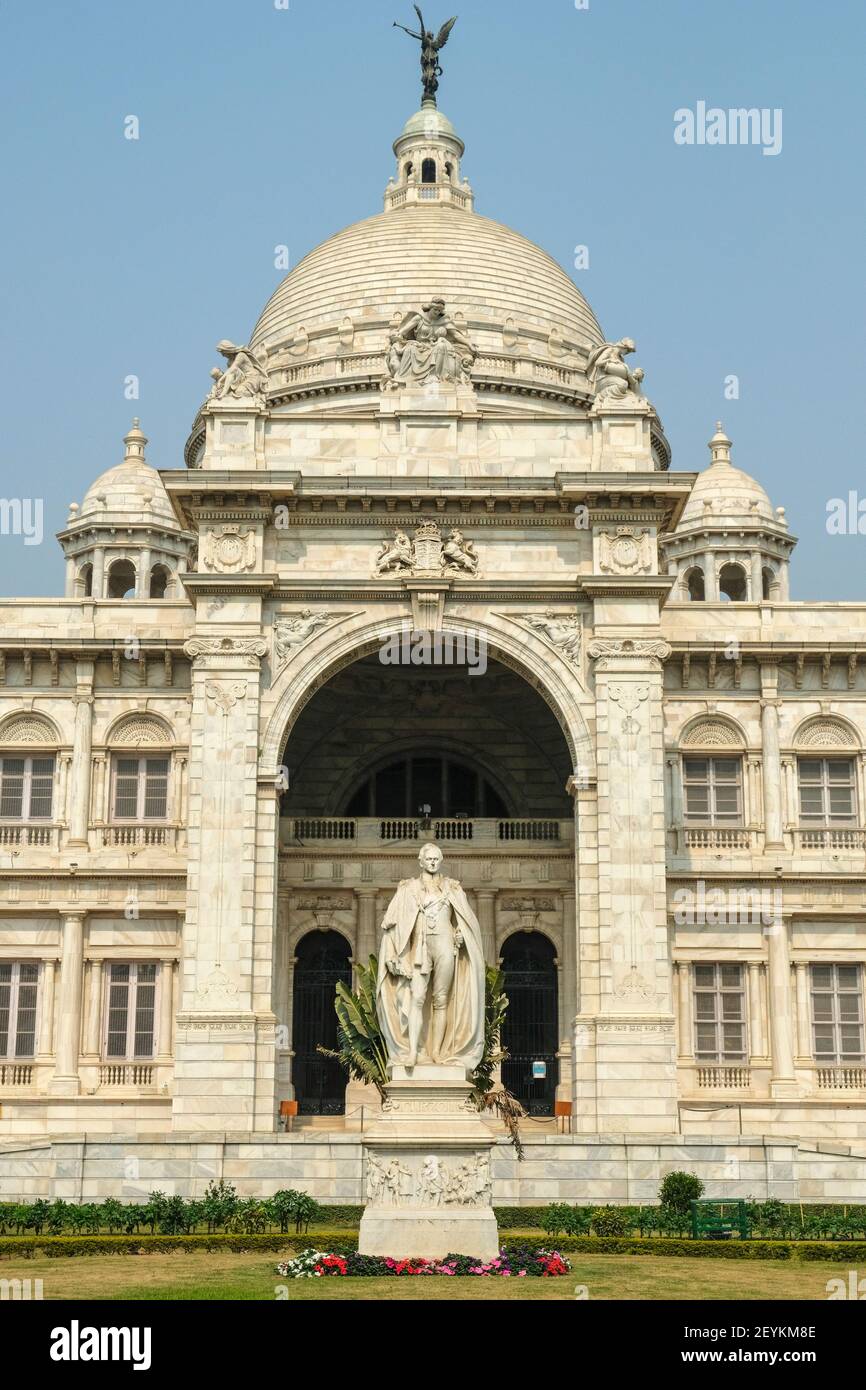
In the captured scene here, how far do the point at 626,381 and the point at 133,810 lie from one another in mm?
14910

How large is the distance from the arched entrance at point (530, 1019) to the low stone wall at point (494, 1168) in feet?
31.9

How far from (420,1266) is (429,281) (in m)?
41.3

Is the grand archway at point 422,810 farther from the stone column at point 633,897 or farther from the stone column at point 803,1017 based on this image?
the stone column at point 803,1017

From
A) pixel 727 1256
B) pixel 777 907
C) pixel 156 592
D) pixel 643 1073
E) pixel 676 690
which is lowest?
pixel 727 1256

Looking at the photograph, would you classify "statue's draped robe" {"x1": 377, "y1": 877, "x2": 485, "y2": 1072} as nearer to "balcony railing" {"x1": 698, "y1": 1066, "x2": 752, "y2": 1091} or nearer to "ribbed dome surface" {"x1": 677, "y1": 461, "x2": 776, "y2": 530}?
"balcony railing" {"x1": 698, "y1": 1066, "x2": 752, "y2": 1091}

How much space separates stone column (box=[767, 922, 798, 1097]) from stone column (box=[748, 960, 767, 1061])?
8.8 inches

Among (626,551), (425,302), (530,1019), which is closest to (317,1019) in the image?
(530,1019)

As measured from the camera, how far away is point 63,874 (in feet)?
131

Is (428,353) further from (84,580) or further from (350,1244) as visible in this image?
(350,1244)

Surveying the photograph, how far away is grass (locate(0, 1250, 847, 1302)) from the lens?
59.3 ft

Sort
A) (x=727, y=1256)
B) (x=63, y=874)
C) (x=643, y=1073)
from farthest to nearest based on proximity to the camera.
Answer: (x=63, y=874) < (x=643, y=1073) < (x=727, y=1256)
